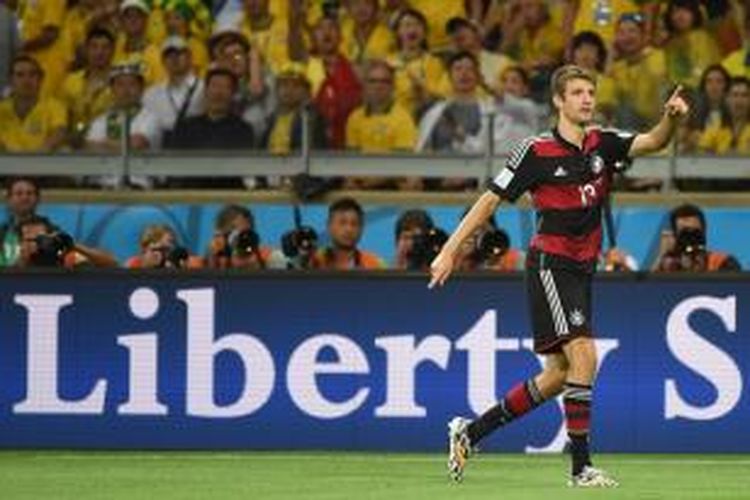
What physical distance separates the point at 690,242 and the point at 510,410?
3276 millimetres

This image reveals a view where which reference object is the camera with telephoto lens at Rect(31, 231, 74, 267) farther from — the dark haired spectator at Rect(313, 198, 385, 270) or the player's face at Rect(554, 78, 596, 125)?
the player's face at Rect(554, 78, 596, 125)

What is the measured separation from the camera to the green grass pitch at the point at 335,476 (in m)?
10.1

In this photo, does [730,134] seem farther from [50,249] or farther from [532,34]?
[50,249]

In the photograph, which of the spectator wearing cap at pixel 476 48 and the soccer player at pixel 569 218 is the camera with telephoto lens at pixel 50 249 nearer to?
the spectator wearing cap at pixel 476 48

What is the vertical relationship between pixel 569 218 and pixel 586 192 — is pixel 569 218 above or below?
below

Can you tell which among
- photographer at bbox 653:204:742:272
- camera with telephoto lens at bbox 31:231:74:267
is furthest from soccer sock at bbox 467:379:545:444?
camera with telephoto lens at bbox 31:231:74:267

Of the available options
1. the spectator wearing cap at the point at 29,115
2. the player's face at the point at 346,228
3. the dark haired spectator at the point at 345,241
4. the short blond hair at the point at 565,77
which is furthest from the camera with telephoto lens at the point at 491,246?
the spectator wearing cap at the point at 29,115

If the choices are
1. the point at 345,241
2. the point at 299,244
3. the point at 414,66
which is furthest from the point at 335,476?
the point at 414,66

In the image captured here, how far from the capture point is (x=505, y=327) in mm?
13492

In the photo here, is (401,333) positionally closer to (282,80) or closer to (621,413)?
(621,413)

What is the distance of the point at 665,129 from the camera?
10500mm

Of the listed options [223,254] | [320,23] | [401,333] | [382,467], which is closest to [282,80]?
[320,23]

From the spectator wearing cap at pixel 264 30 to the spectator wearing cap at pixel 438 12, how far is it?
107 cm

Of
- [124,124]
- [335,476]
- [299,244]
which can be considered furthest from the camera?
[124,124]
